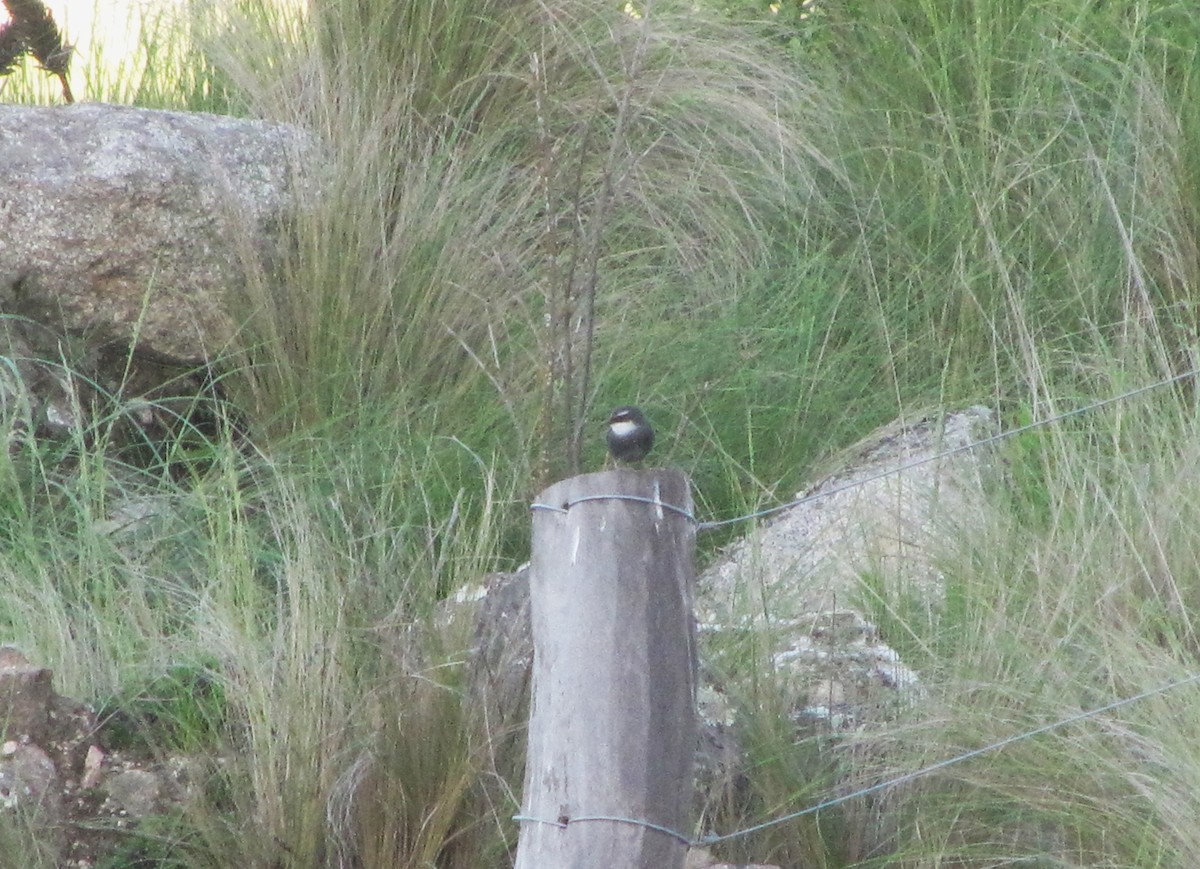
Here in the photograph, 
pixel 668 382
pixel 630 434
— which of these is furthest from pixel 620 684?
A: pixel 668 382

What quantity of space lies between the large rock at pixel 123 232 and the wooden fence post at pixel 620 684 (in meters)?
1.90

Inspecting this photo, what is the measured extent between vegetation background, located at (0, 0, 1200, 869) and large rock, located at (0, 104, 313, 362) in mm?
138

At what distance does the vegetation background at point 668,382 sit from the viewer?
2.54 m

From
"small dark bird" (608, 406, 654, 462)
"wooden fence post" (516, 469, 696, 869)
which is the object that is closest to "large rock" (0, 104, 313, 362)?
"small dark bird" (608, 406, 654, 462)

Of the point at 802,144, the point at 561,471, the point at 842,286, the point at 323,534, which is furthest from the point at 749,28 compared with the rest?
the point at 323,534

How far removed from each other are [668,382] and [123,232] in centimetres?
125

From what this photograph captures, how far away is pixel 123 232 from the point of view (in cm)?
383

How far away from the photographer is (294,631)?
2.62m

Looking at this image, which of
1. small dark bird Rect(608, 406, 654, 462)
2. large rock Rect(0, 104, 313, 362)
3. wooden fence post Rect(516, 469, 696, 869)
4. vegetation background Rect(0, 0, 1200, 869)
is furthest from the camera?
large rock Rect(0, 104, 313, 362)

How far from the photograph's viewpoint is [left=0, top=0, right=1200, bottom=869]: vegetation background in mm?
2539

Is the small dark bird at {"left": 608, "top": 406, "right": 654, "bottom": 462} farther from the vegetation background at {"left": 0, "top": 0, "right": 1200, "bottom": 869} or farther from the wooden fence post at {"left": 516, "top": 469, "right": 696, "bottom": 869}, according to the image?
the vegetation background at {"left": 0, "top": 0, "right": 1200, "bottom": 869}

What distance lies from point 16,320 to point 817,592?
6.20ft

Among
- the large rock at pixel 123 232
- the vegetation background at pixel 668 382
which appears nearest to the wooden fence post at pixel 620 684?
the vegetation background at pixel 668 382

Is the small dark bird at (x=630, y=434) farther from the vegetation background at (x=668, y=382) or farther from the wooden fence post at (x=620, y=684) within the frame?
the vegetation background at (x=668, y=382)
